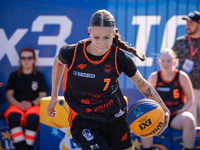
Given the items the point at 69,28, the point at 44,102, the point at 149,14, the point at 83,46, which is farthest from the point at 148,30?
the point at 83,46

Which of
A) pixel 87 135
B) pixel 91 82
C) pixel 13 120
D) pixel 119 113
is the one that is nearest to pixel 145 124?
pixel 119 113

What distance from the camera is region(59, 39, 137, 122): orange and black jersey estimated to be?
108 inches

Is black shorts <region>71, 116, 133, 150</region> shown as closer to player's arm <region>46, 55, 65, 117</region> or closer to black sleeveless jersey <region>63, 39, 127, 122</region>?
Result: black sleeveless jersey <region>63, 39, 127, 122</region>

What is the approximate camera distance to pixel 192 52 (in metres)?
5.33

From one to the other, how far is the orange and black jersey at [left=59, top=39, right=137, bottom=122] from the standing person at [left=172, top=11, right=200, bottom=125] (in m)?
2.85

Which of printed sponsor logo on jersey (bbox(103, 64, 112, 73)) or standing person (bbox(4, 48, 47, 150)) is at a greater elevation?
printed sponsor logo on jersey (bbox(103, 64, 112, 73))

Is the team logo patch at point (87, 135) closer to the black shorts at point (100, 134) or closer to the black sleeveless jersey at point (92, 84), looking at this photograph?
the black shorts at point (100, 134)

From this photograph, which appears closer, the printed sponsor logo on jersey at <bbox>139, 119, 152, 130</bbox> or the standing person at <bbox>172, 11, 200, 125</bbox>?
the printed sponsor logo on jersey at <bbox>139, 119, 152, 130</bbox>

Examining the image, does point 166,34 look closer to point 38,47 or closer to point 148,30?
point 148,30

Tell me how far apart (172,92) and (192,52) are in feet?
3.76

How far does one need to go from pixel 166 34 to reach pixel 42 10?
2.65 m

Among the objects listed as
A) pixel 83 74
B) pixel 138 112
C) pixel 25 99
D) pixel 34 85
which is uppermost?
pixel 83 74

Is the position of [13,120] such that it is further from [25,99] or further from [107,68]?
[107,68]

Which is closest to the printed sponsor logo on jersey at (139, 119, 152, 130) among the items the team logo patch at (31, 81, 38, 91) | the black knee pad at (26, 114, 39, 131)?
the black knee pad at (26, 114, 39, 131)
